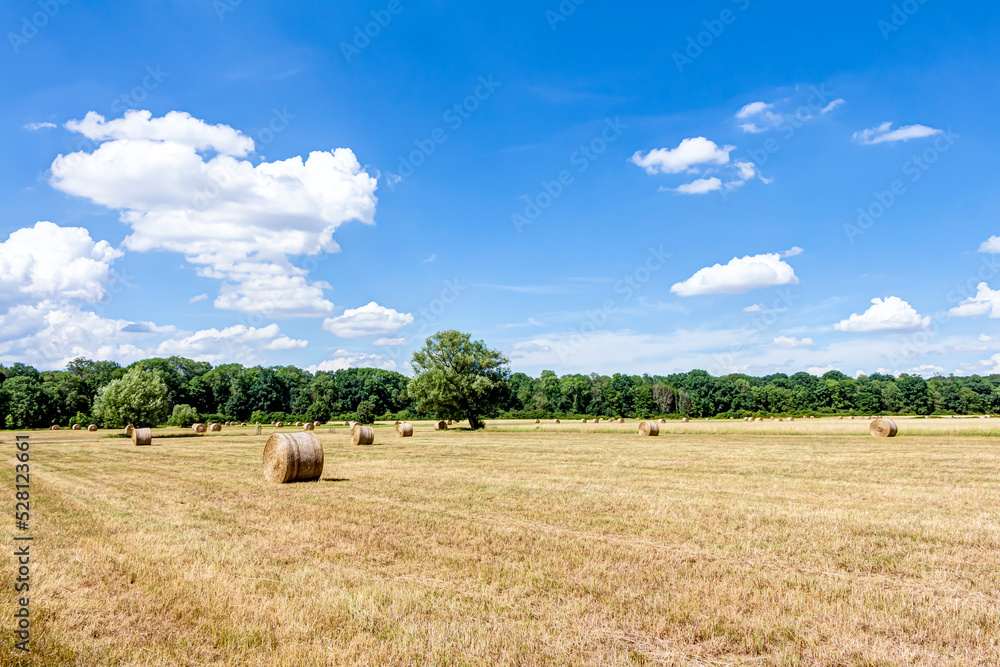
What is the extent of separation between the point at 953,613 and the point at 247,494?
1352 centimetres

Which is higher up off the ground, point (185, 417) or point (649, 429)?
point (185, 417)

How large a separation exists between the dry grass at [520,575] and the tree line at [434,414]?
5157 cm

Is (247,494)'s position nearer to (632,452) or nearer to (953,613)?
(953,613)

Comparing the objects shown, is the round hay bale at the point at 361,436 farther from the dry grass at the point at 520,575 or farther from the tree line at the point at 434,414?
the tree line at the point at 434,414

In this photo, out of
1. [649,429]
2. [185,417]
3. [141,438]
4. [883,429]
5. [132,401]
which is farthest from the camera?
[185,417]

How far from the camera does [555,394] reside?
5113 inches

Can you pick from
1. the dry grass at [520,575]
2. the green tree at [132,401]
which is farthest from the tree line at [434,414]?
the dry grass at [520,575]

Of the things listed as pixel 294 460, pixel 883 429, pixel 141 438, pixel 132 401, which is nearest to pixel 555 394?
pixel 132 401

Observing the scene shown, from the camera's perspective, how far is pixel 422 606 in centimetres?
605

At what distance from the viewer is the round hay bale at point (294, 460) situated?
16.9 meters

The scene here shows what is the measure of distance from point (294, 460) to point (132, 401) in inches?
1957

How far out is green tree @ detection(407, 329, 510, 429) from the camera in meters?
60.6

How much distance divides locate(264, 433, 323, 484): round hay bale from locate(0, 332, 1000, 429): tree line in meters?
45.8

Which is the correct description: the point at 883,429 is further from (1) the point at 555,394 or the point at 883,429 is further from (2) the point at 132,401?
(1) the point at 555,394
